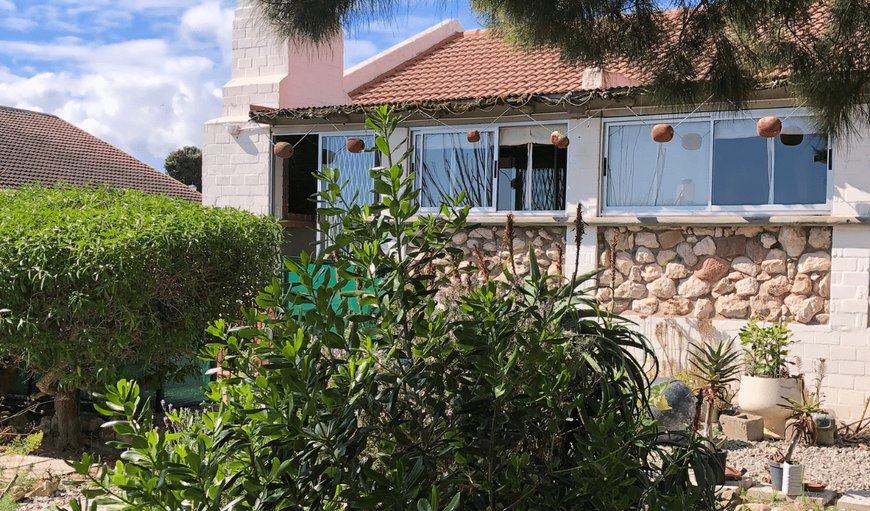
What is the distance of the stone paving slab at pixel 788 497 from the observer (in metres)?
6.15

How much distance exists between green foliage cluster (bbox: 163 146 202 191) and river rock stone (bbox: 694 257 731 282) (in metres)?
30.9

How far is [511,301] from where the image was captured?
2531 millimetres

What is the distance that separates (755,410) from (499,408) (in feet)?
23.9

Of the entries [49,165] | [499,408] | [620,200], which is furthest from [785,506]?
[49,165]

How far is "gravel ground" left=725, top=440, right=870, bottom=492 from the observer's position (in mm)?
7000

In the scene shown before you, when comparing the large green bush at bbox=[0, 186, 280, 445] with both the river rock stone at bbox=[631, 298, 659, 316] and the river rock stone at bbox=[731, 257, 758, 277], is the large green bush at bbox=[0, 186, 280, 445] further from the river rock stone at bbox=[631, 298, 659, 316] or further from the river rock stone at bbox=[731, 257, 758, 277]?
the river rock stone at bbox=[731, 257, 758, 277]

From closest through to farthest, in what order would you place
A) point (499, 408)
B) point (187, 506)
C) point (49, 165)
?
point (187, 506)
point (499, 408)
point (49, 165)

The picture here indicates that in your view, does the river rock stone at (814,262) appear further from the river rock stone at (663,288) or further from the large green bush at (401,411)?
the large green bush at (401,411)

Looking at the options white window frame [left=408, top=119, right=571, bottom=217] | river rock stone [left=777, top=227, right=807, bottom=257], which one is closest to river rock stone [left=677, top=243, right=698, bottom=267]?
river rock stone [left=777, top=227, right=807, bottom=257]

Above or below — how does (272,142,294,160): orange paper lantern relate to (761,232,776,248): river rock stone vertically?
above

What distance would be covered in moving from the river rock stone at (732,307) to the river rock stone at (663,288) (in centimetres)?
56

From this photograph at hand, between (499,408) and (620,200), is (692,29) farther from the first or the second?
(620,200)

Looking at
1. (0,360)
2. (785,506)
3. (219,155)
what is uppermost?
(219,155)

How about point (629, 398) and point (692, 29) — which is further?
point (692, 29)
